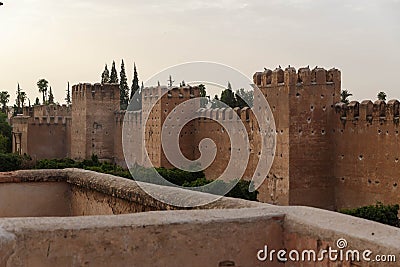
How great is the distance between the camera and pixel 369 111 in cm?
1605

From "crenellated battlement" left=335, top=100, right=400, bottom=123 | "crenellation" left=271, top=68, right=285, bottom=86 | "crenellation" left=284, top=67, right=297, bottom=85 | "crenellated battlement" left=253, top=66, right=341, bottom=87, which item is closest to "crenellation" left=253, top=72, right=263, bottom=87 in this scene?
"crenellation" left=271, top=68, right=285, bottom=86

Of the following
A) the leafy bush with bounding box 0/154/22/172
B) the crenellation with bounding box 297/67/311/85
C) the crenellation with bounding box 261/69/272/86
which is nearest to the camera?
the crenellation with bounding box 297/67/311/85

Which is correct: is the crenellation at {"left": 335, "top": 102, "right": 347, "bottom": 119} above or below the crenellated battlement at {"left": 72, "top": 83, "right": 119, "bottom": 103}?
below

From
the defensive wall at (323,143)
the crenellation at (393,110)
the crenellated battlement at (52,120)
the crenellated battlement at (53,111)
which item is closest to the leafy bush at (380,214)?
the defensive wall at (323,143)

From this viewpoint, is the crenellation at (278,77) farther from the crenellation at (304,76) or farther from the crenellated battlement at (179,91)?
the crenellated battlement at (179,91)

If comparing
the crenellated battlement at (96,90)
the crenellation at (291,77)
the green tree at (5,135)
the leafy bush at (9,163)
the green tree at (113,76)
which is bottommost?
the leafy bush at (9,163)

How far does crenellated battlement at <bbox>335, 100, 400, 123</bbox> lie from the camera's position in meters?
15.3

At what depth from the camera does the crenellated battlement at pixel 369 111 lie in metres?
15.3

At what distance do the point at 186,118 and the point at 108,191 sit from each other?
18438 millimetres

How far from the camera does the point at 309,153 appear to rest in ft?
55.8

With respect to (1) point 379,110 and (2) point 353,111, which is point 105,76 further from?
(1) point 379,110

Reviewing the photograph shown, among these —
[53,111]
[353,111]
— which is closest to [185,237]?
[353,111]

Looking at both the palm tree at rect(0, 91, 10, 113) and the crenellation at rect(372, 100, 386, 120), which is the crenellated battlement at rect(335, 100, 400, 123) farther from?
the palm tree at rect(0, 91, 10, 113)

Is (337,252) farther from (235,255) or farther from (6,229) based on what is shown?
(6,229)
